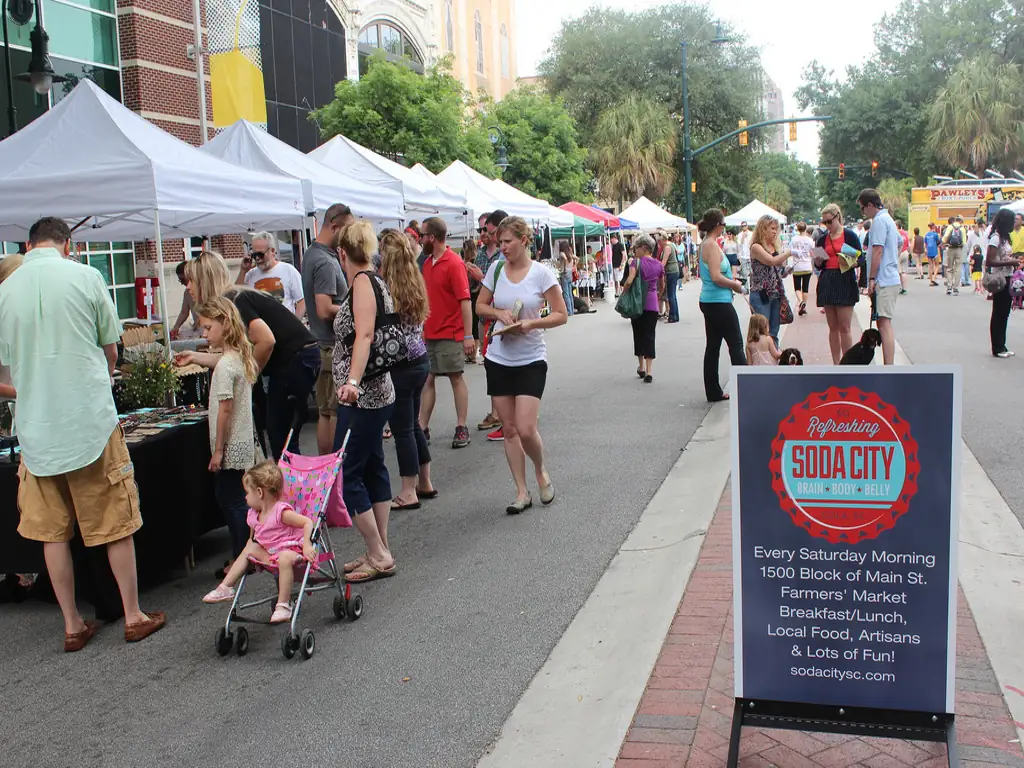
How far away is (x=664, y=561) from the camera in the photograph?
Result: 19.0ft

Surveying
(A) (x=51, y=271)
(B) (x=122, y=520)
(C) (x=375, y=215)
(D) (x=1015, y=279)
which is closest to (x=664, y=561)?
(B) (x=122, y=520)

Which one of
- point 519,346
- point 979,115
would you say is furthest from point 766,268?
point 979,115

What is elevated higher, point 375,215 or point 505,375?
point 375,215

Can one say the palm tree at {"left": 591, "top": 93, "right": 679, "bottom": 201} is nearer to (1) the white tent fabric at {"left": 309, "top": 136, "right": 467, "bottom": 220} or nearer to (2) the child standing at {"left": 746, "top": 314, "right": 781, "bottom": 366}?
(1) the white tent fabric at {"left": 309, "top": 136, "right": 467, "bottom": 220}

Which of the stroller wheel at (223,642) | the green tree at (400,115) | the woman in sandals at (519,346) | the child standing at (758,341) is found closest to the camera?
the stroller wheel at (223,642)

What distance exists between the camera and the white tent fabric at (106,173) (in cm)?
773

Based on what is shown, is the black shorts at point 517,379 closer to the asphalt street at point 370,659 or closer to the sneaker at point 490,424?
the asphalt street at point 370,659

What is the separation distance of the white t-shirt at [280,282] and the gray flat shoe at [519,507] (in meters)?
4.51

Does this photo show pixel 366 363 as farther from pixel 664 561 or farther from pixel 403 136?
pixel 403 136

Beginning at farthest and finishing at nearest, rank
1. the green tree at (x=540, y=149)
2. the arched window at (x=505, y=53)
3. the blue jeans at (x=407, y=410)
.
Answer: the arched window at (x=505, y=53) → the green tree at (x=540, y=149) → the blue jeans at (x=407, y=410)

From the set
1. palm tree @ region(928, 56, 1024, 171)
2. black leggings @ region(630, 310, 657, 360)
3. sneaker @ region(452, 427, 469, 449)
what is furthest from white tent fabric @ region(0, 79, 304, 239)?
palm tree @ region(928, 56, 1024, 171)

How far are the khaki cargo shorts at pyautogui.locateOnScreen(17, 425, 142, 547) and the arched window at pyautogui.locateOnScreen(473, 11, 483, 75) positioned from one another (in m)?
41.1

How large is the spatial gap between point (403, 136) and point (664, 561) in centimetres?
1873

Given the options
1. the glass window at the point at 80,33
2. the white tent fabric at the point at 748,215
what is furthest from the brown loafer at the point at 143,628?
the white tent fabric at the point at 748,215
